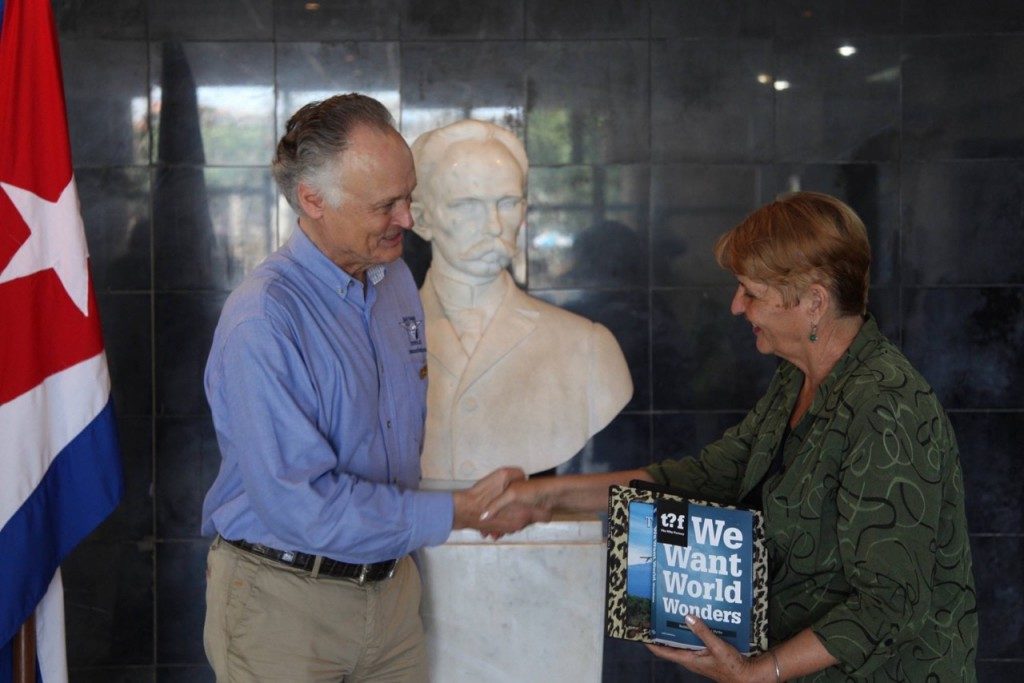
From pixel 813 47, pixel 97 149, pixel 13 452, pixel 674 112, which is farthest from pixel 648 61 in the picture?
pixel 13 452

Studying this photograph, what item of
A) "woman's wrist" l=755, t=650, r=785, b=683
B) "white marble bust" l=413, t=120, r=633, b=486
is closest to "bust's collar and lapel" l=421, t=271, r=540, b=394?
"white marble bust" l=413, t=120, r=633, b=486

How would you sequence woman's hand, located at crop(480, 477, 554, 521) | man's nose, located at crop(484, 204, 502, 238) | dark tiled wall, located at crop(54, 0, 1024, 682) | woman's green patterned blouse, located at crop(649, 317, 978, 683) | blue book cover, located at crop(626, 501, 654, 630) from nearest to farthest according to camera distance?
woman's green patterned blouse, located at crop(649, 317, 978, 683)
blue book cover, located at crop(626, 501, 654, 630)
woman's hand, located at crop(480, 477, 554, 521)
man's nose, located at crop(484, 204, 502, 238)
dark tiled wall, located at crop(54, 0, 1024, 682)

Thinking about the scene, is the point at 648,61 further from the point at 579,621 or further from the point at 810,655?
the point at 810,655

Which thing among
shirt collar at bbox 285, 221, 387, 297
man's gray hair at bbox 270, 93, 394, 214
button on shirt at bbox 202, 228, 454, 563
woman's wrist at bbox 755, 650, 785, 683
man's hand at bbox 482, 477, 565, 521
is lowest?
woman's wrist at bbox 755, 650, 785, 683

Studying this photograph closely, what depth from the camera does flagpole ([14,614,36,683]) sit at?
2.71m

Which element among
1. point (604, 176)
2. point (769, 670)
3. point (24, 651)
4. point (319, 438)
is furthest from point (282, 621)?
point (604, 176)

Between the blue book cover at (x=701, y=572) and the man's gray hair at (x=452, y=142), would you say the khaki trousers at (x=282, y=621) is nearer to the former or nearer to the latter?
the blue book cover at (x=701, y=572)

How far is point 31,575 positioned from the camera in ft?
8.68

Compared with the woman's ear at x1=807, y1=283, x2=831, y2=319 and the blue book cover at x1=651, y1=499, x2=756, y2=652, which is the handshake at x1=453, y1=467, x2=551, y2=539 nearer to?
the blue book cover at x1=651, y1=499, x2=756, y2=652

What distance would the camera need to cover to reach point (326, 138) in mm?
2092

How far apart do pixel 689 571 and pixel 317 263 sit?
2.90ft

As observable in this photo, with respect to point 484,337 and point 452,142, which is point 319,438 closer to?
point 484,337

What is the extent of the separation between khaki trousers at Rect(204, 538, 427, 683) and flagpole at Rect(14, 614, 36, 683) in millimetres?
812

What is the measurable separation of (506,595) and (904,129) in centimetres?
264
